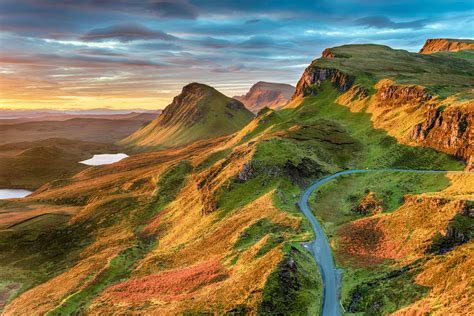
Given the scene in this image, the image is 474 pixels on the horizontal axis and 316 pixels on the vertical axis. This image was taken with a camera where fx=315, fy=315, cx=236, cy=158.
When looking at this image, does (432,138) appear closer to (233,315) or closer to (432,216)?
(432,216)

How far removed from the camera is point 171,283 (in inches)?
2094

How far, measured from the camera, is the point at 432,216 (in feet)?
164

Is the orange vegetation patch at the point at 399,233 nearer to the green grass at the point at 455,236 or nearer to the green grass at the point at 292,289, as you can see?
the green grass at the point at 455,236

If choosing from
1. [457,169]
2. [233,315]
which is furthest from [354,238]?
[457,169]

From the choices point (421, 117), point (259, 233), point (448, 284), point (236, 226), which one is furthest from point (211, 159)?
point (448, 284)

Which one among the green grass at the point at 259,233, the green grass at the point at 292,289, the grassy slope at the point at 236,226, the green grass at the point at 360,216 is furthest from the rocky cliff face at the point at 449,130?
the green grass at the point at 292,289

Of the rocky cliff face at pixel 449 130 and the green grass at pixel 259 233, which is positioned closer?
the green grass at pixel 259 233

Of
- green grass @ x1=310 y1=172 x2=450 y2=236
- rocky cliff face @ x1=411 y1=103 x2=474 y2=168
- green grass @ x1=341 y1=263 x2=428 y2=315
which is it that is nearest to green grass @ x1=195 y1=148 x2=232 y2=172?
green grass @ x1=310 y1=172 x2=450 y2=236

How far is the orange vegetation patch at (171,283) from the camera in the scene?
48.9m

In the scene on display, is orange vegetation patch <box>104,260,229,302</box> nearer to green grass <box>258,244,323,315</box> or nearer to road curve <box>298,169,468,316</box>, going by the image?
green grass <box>258,244,323,315</box>

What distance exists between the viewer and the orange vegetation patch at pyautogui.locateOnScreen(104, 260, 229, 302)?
48906 millimetres

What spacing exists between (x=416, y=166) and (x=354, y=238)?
48974 mm

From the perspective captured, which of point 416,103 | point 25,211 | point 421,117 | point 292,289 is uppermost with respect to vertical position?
point 416,103

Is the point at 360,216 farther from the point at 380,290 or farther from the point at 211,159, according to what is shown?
the point at 211,159
